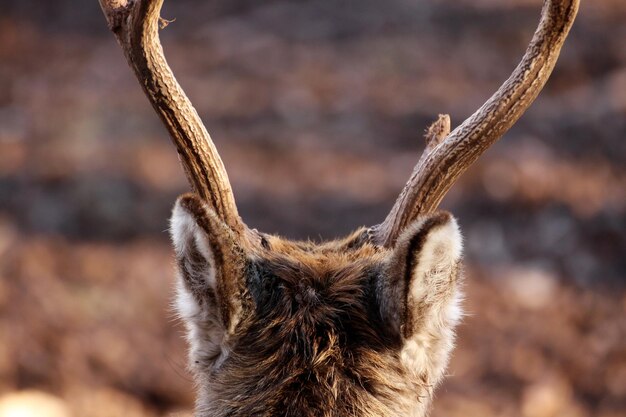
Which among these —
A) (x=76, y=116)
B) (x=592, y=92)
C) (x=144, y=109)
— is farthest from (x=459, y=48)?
(x=76, y=116)

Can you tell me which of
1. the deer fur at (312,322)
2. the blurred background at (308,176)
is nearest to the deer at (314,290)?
the deer fur at (312,322)

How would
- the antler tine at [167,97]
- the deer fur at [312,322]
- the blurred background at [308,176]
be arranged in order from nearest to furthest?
the deer fur at [312,322] → the antler tine at [167,97] → the blurred background at [308,176]

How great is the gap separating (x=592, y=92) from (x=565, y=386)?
5570 mm

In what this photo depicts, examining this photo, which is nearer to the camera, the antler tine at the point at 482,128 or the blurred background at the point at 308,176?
the antler tine at the point at 482,128

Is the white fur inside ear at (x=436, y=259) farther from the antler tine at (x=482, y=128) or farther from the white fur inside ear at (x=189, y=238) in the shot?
the white fur inside ear at (x=189, y=238)

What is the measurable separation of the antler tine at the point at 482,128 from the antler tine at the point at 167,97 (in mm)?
753

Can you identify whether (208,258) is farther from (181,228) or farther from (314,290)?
(314,290)

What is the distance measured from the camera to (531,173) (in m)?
11.8

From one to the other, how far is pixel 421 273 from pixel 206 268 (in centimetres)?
77

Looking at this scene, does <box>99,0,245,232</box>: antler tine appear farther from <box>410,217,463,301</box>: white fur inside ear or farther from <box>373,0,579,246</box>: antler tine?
→ <box>410,217,463,301</box>: white fur inside ear

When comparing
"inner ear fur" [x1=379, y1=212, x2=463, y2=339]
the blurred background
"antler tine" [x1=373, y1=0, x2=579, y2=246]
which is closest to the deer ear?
"inner ear fur" [x1=379, y1=212, x2=463, y2=339]

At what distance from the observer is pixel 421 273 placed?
123 inches

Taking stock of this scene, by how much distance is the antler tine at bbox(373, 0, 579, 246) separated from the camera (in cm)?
361

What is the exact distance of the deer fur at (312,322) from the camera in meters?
3.16
